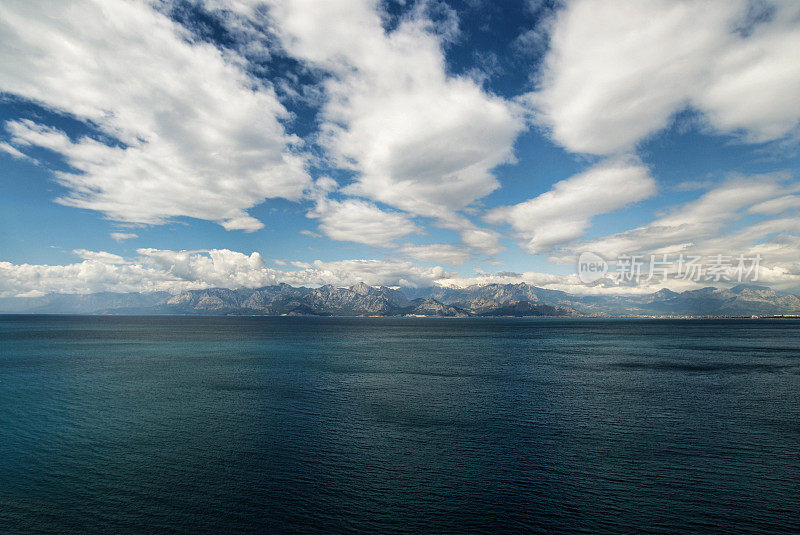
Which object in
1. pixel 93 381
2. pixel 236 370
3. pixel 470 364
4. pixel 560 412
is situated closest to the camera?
pixel 560 412

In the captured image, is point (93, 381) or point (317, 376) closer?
point (93, 381)

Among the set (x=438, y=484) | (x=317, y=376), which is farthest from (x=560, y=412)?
(x=317, y=376)

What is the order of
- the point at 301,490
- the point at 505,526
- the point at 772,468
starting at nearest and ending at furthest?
the point at 505,526 → the point at 301,490 → the point at 772,468

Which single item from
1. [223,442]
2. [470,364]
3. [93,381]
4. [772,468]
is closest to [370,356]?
[470,364]

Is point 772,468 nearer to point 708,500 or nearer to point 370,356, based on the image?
point 708,500

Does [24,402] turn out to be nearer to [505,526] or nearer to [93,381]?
[93,381]

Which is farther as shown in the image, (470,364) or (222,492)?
(470,364)
